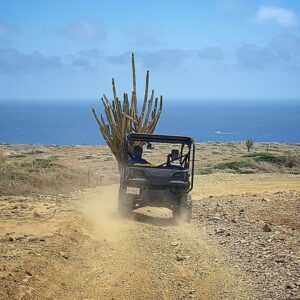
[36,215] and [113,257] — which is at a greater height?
[36,215]

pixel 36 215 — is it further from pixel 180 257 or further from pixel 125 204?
pixel 180 257

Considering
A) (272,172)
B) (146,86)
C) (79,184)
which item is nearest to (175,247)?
(79,184)

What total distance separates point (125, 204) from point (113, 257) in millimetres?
3484

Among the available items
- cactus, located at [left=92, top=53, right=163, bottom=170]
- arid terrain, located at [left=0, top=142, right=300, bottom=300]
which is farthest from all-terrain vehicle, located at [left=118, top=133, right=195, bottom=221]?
cactus, located at [left=92, top=53, right=163, bottom=170]

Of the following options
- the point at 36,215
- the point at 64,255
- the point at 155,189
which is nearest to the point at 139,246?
the point at 64,255

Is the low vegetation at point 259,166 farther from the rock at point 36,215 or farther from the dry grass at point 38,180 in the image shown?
the rock at point 36,215

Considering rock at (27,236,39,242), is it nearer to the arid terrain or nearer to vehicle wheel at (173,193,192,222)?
the arid terrain

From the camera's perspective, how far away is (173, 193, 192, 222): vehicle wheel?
11891 mm

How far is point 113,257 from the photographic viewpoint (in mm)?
8500

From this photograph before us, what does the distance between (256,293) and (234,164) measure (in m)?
19.9

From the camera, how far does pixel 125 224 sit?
1130 centimetres

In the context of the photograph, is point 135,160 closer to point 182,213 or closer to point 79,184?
point 182,213

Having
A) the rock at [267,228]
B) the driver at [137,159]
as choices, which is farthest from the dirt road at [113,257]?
the driver at [137,159]

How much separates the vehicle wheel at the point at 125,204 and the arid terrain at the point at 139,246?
0.23m
